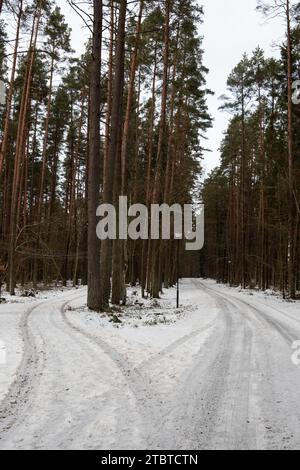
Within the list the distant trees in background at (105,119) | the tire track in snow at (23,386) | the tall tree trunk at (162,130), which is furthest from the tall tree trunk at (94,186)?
the tall tree trunk at (162,130)

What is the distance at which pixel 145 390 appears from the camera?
201 inches

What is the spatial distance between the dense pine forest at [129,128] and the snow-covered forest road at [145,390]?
196 inches

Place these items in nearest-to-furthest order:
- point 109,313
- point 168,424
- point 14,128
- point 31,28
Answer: point 168,424 < point 109,313 < point 31,28 < point 14,128

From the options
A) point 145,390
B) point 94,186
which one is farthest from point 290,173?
point 145,390

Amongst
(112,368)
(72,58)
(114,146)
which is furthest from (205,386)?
(72,58)

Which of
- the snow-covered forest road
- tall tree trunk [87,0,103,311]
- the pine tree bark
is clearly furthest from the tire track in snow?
the pine tree bark

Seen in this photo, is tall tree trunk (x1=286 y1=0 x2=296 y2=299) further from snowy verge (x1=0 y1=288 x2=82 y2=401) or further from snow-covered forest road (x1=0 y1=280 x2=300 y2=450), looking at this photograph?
snowy verge (x1=0 y1=288 x2=82 y2=401)

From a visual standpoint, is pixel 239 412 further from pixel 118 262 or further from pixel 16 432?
pixel 118 262

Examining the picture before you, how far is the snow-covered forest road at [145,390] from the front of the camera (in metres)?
3.78

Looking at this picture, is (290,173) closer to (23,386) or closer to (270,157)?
(270,157)

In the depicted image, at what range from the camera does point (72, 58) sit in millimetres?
24672

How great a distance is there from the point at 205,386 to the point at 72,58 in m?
23.7

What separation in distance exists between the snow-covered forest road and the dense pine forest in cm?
497

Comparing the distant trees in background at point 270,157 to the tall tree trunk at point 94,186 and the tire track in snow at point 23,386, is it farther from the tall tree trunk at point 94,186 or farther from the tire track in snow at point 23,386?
the tire track in snow at point 23,386
